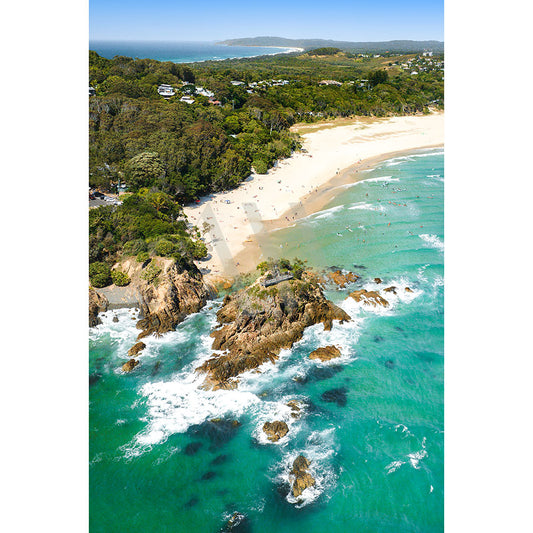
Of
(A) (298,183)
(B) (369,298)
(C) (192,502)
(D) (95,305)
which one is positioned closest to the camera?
(C) (192,502)

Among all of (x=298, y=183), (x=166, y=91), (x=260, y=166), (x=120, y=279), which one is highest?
(x=166, y=91)

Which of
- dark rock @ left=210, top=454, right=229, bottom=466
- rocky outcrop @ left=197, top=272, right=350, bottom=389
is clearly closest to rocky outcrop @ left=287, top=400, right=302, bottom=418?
rocky outcrop @ left=197, top=272, right=350, bottom=389

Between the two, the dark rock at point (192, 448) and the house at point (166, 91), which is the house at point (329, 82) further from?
the dark rock at point (192, 448)

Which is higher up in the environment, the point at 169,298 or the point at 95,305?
the point at 169,298

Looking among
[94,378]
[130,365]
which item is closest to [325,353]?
[130,365]

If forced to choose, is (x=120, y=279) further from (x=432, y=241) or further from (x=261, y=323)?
(x=432, y=241)

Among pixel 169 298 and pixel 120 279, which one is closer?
pixel 169 298
